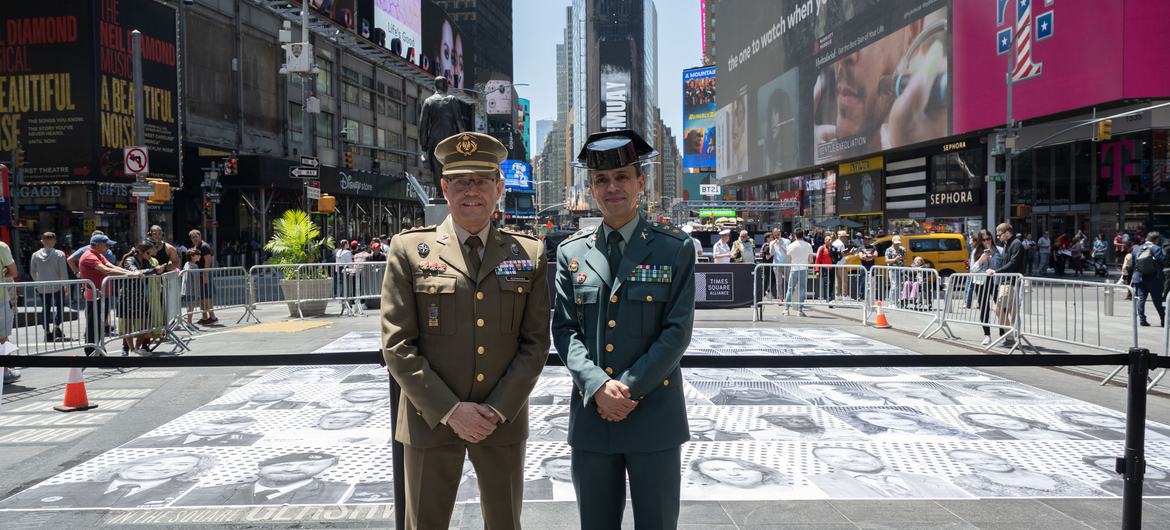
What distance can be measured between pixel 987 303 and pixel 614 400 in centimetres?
1141

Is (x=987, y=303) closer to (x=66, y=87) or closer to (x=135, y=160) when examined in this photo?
(x=135, y=160)

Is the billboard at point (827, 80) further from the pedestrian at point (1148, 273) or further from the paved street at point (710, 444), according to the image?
the paved street at point (710, 444)

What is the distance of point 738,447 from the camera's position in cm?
596

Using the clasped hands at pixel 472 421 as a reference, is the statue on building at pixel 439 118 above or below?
above

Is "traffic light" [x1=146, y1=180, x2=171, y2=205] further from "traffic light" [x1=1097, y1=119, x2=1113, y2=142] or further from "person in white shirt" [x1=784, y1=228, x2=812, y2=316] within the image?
"traffic light" [x1=1097, y1=119, x2=1113, y2=142]

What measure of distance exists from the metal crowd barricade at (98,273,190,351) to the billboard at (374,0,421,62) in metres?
38.5

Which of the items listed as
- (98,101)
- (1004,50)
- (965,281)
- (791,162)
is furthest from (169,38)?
(791,162)

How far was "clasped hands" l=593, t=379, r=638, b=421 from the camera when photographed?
2.77 m

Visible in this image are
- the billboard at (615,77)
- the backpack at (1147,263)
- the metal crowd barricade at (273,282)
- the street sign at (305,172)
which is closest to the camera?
the backpack at (1147,263)

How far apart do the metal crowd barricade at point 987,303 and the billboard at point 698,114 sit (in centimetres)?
13205

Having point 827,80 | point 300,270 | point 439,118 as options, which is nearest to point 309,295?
point 300,270

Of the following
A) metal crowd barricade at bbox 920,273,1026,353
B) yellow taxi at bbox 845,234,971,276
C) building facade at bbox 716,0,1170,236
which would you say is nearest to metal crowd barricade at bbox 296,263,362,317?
metal crowd barricade at bbox 920,273,1026,353

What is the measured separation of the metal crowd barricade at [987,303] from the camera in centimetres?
1159

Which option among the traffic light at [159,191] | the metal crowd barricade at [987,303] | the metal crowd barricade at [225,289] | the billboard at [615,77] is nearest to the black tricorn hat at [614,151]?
the metal crowd barricade at [987,303]
